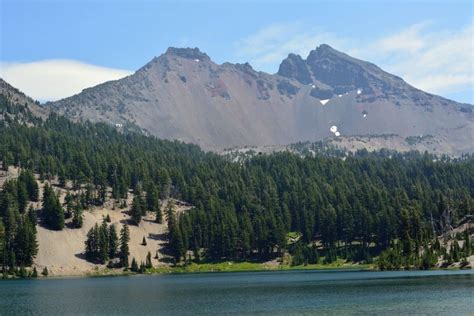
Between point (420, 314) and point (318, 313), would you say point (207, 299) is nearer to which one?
point (318, 313)

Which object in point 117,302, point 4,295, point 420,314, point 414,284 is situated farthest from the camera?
point 4,295

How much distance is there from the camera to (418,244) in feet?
559

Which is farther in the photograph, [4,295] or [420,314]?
[4,295]

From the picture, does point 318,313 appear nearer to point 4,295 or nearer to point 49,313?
point 49,313

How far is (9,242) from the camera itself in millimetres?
195500

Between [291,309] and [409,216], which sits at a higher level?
[409,216]

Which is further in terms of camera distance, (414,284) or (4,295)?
(4,295)

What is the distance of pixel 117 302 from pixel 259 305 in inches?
981

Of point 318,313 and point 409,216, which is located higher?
point 409,216

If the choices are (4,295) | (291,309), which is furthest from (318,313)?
(4,295)

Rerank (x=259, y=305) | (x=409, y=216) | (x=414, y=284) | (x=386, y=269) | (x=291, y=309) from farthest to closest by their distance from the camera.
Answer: (x=409, y=216)
(x=386, y=269)
(x=414, y=284)
(x=259, y=305)
(x=291, y=309)

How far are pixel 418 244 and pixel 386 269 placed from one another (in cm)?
1304

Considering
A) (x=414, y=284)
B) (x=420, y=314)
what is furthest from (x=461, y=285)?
(x=420, y=314)

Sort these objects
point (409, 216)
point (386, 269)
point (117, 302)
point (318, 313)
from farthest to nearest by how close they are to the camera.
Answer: point (409, 216)
point (386, 269)
point (117, 302)
point (318, 313)
